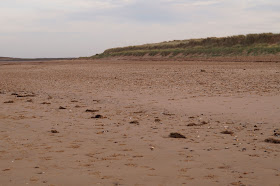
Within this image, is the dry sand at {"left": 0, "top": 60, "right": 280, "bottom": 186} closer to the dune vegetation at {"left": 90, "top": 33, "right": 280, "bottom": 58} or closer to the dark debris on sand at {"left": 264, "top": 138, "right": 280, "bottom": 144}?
the dark debris on sand at {"left": 264, "top": 138, "right": 280, "bottom": 144}

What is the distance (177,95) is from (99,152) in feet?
19.5

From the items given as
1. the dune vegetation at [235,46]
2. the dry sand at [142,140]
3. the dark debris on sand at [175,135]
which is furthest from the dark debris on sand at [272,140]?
the dune vegetation at [235,46]

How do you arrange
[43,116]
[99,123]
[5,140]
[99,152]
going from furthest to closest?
[43,116]
[99,123]
[5,140]
[99,152]

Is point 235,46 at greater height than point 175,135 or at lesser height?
greater

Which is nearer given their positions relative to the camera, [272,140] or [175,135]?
[272,140]

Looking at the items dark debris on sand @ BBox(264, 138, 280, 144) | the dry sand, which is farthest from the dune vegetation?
dark debris on sand @ BBox(264, 138, 280, 144)

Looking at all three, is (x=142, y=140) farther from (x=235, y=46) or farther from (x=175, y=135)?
(x=235, y=46)

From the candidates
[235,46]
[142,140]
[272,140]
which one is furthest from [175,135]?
[235,46]

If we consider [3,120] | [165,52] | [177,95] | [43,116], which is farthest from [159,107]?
[165,52]

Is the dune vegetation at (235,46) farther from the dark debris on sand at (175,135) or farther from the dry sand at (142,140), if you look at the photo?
the dark debris on sand at (175,135)

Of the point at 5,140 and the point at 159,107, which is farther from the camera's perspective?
the point at 159,107

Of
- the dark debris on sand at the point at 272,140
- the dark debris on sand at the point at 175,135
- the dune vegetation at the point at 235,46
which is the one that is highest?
the dune vegetation at the point at 235,46

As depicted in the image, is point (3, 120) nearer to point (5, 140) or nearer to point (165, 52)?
point (5, 140)

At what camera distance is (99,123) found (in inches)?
279
